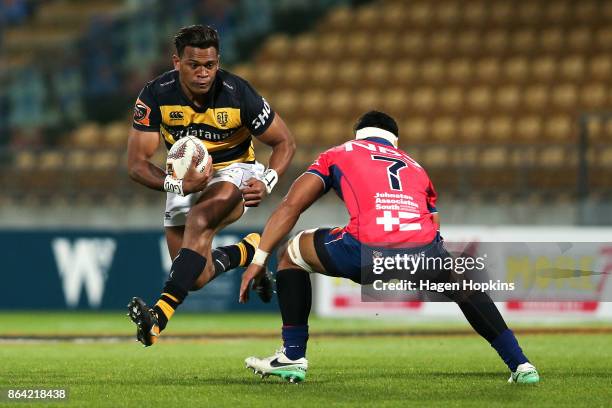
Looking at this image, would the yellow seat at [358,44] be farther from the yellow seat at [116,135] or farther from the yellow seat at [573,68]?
the yellow seat at [116,135]

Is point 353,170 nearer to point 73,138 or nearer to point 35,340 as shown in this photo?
point 35,340

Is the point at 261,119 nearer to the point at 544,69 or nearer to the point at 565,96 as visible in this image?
the point at 565,96

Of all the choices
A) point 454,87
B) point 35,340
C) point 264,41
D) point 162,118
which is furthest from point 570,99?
point 162,118

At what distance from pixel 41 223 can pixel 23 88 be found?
317 centimetres

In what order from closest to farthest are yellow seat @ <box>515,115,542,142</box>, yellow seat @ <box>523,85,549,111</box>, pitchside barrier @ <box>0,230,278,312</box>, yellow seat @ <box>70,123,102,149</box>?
pitchside barrier @ <box>0,230,278,312</box> < yellow seat @ <box>515,115,542,142</box> < yellow seat @ <box>523,85,549,111</box> < yellow seat @ <box>70,123,102,149</box>

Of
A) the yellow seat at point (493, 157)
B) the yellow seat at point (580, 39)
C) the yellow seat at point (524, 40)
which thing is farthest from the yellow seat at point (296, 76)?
A: the yellow seat at point (580, 39)

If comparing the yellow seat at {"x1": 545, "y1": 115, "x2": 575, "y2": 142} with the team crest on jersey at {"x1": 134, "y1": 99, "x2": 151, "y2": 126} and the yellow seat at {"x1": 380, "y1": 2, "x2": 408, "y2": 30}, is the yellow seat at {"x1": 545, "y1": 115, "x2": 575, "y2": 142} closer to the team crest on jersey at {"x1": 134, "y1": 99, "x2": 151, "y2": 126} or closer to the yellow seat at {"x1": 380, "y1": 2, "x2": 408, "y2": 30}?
the yellow seat at {"x1": 380, "y1": 2, "x2": 408, "y2": 30}

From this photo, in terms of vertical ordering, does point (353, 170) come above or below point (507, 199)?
above

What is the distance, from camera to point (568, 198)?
18031mm

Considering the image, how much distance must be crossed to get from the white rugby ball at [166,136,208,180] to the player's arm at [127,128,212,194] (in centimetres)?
7

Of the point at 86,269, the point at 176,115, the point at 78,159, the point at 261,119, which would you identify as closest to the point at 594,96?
the point at 86,269

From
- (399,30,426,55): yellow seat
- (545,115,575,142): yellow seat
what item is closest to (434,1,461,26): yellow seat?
(399,30,426,55): yellow seat

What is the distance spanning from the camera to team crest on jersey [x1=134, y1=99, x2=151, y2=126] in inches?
352

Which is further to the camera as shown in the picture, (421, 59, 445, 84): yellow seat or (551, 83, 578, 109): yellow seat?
(421, 59, 445, 84): yellow seat
